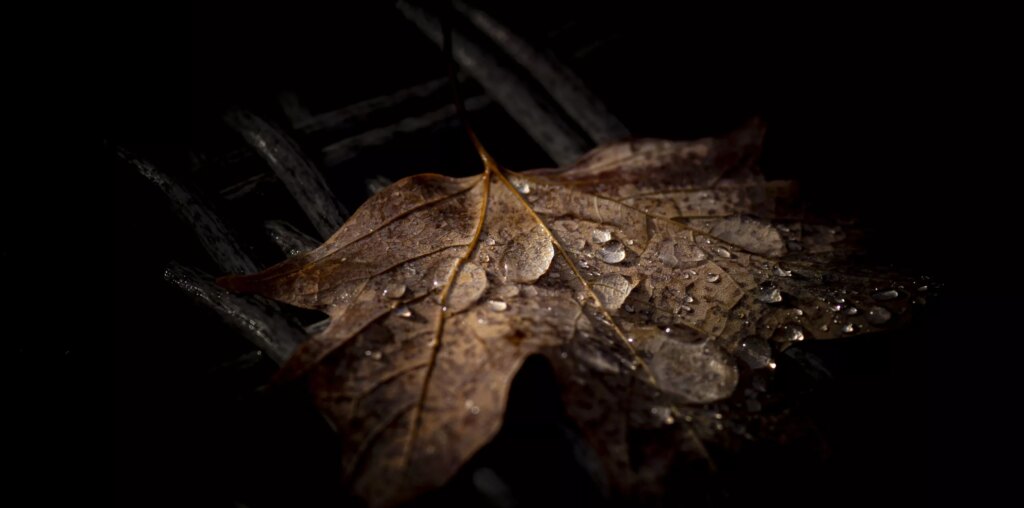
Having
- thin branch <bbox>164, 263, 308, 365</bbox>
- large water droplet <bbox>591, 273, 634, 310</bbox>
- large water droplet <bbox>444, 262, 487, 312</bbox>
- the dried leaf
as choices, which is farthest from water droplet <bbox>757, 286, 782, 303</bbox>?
thin branch <bbox>164, 263, 308, 365</bbox>

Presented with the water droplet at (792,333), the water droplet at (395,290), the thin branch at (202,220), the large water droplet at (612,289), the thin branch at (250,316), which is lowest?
the water droplet at (792,333)

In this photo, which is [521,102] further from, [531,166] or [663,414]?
[663,414]

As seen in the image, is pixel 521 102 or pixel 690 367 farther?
pixel 521 102

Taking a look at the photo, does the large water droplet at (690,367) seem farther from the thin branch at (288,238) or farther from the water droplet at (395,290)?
the thin branch at (288,238)

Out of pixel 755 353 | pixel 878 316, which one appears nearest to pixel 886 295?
pixel 878 316

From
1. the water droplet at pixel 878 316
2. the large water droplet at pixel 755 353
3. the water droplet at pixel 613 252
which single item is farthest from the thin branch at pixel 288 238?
the water droplet at pixel 878 316

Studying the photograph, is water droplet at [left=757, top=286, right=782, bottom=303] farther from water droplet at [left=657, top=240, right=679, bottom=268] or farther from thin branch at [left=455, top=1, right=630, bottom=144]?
thin branch at [left=455, top=1, right=630, bottom=144]

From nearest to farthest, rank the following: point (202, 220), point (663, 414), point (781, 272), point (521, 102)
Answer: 1. point (663, 414)
2. point (781, 272)
3. point (202, 220)
4. point (521, 102)
